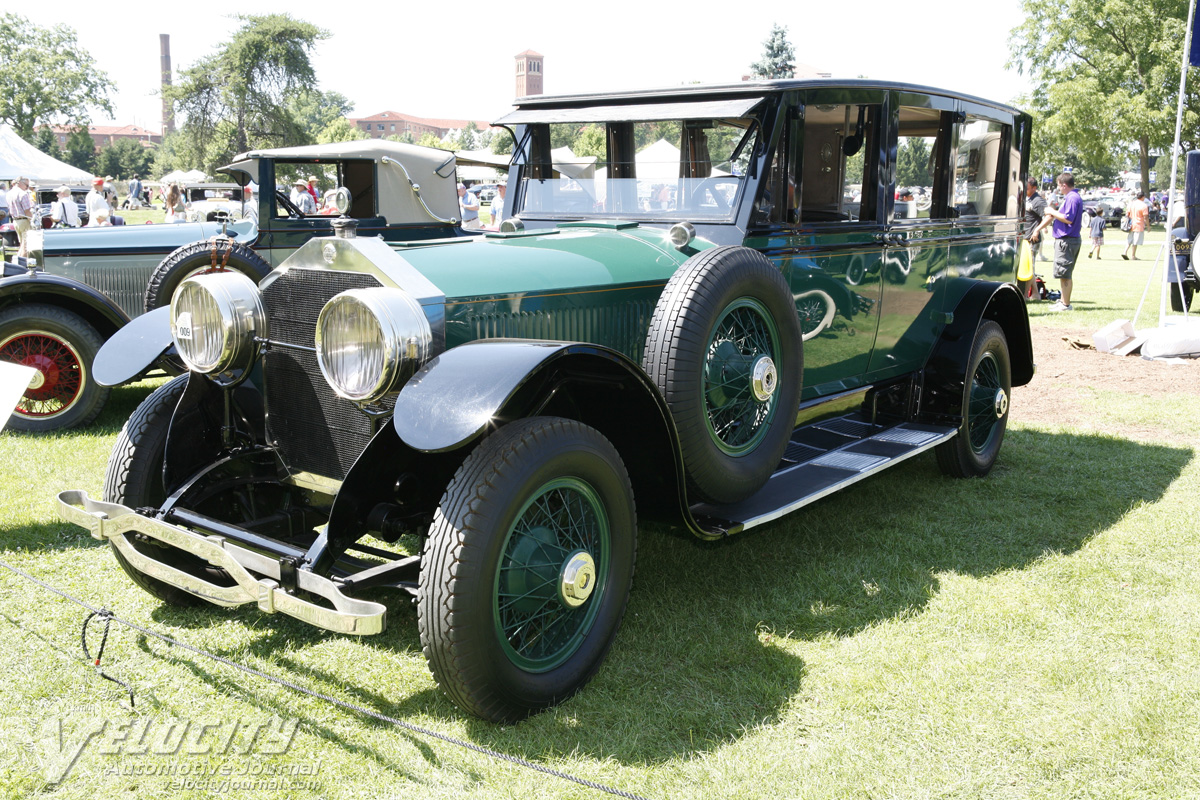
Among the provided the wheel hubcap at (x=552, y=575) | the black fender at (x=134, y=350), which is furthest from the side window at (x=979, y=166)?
the black fender at (x=134, y=350)

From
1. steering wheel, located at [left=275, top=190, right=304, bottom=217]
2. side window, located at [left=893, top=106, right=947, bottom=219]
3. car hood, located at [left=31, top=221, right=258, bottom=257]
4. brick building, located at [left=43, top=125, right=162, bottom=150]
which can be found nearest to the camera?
side window, located at [left=893, top=106, right=947, bottom=219]

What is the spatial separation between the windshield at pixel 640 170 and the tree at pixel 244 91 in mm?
47335

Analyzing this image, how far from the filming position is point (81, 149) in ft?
221

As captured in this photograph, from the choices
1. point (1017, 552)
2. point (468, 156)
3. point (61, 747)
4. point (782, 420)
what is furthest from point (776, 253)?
point (468, 156)

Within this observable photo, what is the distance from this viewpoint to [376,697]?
293cm

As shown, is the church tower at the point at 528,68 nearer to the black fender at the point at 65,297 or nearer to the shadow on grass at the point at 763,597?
the black fender at the point at 65,297

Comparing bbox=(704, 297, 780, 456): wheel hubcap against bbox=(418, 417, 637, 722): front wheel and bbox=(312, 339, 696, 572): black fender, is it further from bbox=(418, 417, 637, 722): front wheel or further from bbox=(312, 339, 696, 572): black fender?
bbox=(418, 417, 637, 722): front wheel

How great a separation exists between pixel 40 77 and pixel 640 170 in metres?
66.3

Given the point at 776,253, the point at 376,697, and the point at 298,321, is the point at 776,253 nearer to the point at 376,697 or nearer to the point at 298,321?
the point at 298,321

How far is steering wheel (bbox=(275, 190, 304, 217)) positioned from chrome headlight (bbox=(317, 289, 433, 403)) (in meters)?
5.44

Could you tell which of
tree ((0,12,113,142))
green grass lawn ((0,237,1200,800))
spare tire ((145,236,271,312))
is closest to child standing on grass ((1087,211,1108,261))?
green grass lawn ((0,237,1200,800))

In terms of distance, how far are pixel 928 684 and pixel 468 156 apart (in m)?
10.5

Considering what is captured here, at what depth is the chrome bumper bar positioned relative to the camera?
2.42 metres

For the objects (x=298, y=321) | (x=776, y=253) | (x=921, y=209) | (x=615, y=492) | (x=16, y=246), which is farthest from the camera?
(x=16, y=246)
